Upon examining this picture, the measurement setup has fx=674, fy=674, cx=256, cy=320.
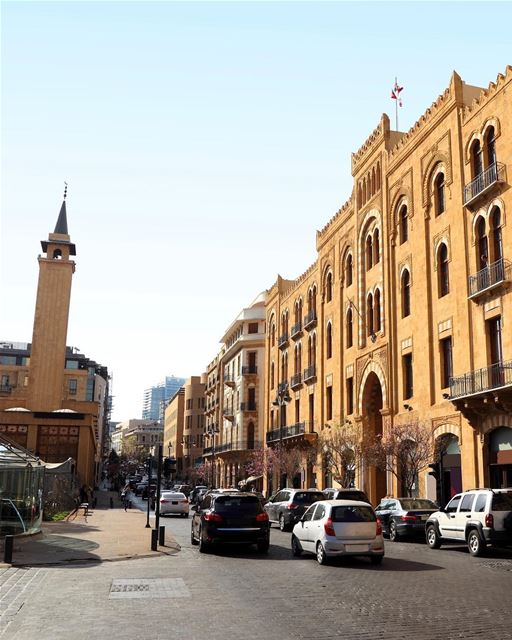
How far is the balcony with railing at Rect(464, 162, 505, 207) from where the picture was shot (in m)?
27.6

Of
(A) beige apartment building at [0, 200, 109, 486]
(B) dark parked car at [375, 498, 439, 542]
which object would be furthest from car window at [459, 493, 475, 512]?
(A) beige apartment building at [0, 200, 109, 486]

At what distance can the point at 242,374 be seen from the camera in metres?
68.6

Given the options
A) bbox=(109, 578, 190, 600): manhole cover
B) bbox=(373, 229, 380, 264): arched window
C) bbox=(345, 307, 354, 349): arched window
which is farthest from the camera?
bbox=(345, 307, 354, 349): arched window

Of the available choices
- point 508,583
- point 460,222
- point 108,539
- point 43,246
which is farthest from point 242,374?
point 508,583

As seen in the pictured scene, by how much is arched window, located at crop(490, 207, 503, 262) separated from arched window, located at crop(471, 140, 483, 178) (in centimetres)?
246

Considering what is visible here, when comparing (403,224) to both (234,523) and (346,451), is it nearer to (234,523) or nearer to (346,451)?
(346,451)

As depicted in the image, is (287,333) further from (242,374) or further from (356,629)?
(356,629)

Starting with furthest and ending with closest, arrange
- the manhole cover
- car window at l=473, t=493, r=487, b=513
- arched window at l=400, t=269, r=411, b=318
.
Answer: arched window at l=400, t=269, r=411, b=318
car window at l=473, t=493, r=487, b=513
the manhole cover

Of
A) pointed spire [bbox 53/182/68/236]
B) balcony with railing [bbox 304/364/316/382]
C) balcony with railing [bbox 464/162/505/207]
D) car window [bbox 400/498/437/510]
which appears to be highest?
pointed spire [bbox 53/182/68/236]

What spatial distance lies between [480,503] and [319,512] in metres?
4.73

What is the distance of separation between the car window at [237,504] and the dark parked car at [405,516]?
256 inches

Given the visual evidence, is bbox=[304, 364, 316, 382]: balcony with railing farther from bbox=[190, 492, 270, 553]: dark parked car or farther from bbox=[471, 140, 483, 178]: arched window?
bbox=[190, 492, 270, 553]: dark parked car

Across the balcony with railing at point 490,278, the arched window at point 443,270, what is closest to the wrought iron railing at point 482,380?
the balcony with railing at point 490,278

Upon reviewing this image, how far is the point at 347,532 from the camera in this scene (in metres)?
15.4
